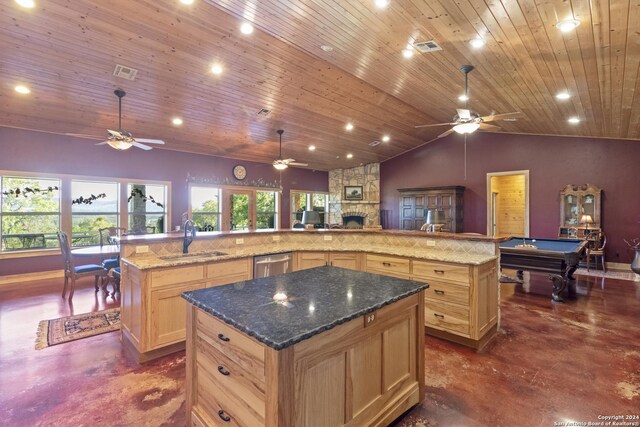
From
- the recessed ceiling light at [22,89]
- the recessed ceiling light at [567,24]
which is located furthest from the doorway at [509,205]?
the recessed ceiling light at [22,89]

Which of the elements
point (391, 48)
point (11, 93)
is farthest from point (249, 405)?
point (11, 93)

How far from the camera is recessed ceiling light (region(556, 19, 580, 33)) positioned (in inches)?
104

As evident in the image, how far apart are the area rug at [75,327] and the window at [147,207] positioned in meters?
3.15

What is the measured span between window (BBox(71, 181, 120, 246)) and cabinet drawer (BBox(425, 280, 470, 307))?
669cm

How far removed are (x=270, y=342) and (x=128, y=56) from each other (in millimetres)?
4142

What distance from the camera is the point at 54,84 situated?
167 inches

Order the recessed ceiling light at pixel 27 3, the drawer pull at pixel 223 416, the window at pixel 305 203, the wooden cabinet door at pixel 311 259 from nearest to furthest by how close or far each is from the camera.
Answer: the drawer pull at pixel 223 416 < the recessed ceiling light at pixel 27 3 < the wooden cabinet door at pixel 311 259 < the window at pixel 305 203

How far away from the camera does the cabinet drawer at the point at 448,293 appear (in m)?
2.95

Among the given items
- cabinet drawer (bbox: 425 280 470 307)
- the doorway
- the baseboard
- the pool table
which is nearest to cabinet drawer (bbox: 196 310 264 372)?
cabinet drawer (bbox: 425 280 470 307)

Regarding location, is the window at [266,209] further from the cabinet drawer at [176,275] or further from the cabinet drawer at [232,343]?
the cabinet drawer at [232,343]

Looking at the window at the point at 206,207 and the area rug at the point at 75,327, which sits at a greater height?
the window at the point at 206,207

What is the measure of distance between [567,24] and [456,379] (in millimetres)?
3221

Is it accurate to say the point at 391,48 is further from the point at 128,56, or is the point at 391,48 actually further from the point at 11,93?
the point at 11,93

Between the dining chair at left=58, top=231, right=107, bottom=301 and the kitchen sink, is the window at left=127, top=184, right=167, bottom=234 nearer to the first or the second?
the dining chair at left=58, top=231, right=107, bottom=301
